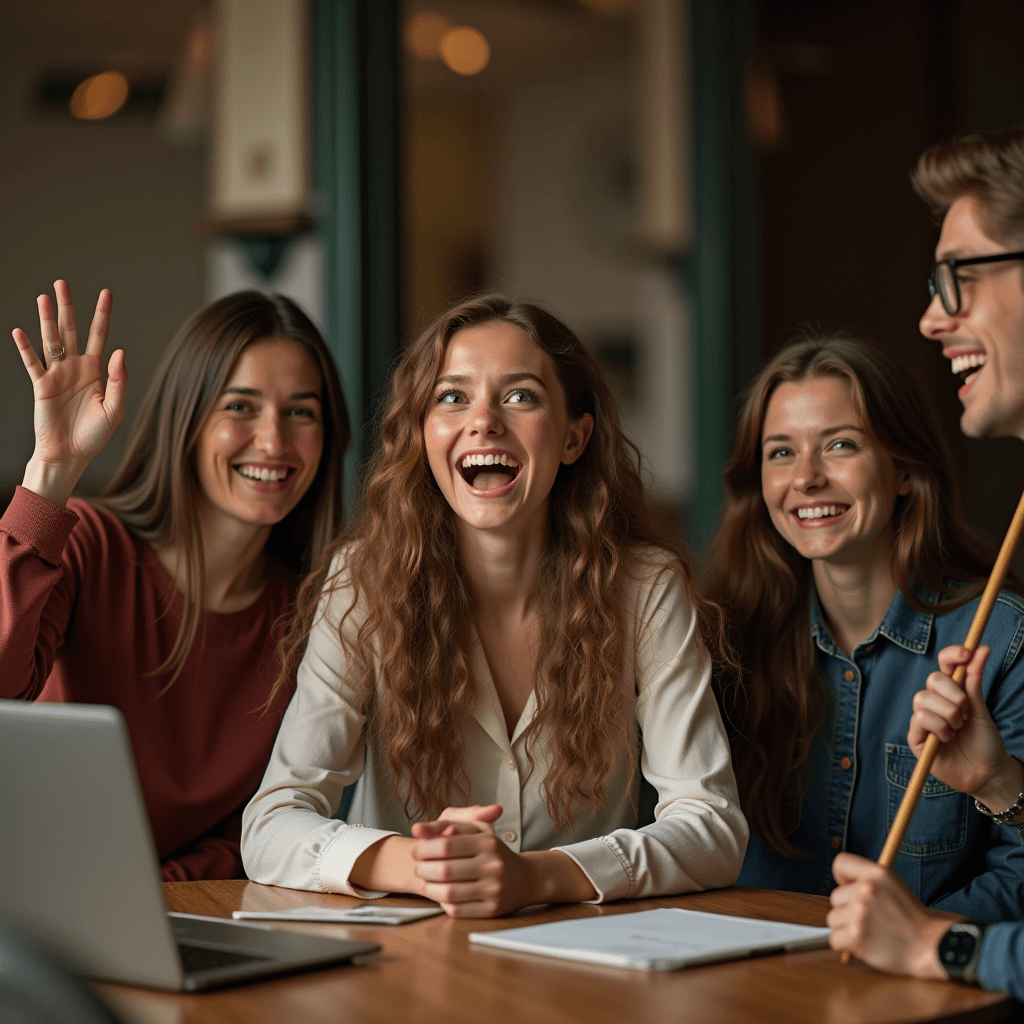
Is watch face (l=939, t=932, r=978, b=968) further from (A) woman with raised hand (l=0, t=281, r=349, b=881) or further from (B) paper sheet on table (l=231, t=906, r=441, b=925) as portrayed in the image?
(A) woman with raised hand (l=0, t=281, r=349, b=881)

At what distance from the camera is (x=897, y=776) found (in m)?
1.90

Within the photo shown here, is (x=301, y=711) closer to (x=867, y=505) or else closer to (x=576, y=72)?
(x=867, y=505)

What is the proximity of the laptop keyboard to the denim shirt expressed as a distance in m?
1.06

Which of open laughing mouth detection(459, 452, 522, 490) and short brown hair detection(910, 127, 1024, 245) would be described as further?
open laughing mouth detection(459, 452, 522, 490)

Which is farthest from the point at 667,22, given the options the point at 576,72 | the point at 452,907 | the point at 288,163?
the point at 452,907

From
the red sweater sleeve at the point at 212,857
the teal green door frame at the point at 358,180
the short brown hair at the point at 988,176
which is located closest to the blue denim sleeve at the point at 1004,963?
the short brown hair at the point at 988,176

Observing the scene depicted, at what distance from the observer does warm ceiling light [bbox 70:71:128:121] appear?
401 centimetres

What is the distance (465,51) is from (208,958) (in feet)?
15.7

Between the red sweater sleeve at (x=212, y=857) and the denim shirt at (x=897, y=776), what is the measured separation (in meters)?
0.83

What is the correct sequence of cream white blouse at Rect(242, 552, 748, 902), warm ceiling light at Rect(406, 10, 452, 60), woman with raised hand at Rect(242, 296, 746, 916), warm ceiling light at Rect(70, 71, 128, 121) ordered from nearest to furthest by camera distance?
cream white blouse at Rect(242, 552, 748, 902), woman with raised hand at Rect(242, 296, 746, 916), warm ceiling light at Rect(70, 71, 128, 121), warm ceiling light at Rect(406, 10, 452, 60)

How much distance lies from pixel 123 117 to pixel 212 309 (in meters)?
2.22

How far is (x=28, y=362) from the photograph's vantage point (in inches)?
76.0

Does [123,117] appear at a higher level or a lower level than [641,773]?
higher

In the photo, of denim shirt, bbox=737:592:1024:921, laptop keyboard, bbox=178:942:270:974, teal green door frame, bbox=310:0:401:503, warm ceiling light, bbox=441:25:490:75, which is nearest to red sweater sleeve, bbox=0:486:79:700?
laptop keyboard, bbox=178:942:270:974
